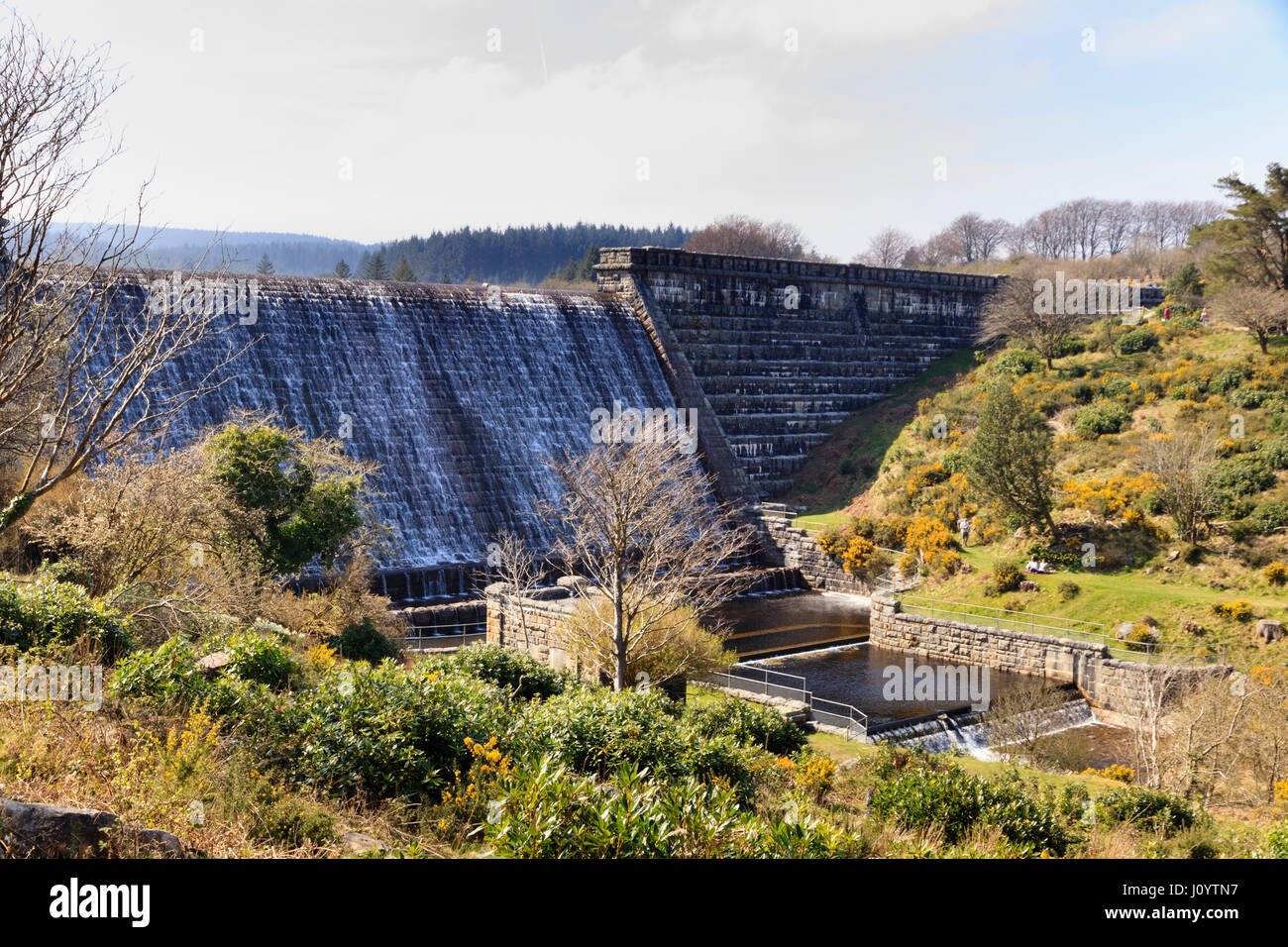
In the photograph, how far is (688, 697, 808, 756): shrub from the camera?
18.0m

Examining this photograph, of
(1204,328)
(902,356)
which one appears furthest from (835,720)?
(1204,328)

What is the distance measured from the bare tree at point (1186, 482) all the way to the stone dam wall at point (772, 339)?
55.4ft

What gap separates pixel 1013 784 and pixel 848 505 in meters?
30.6

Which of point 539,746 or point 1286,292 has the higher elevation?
point 1286,292

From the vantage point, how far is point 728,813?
8781 millimetres

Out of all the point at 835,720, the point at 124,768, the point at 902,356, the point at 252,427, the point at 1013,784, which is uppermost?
the point at 902,356

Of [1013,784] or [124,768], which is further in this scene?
[1013,784]

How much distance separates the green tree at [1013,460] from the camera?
34.6m

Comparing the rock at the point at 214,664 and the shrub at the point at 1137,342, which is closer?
the rock at the point at 214,664

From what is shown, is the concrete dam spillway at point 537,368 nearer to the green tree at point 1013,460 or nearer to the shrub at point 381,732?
the green tree at point 1013,460

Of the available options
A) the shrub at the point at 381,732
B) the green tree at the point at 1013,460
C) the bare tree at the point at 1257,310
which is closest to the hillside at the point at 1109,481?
the bare tree at the point at 1257,310

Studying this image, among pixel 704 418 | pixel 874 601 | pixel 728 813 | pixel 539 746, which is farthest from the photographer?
pixel 704 418

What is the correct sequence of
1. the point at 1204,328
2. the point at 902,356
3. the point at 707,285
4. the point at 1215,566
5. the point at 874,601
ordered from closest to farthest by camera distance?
the point at 1215,566
the point at 874,601
the point at 707,285
the point at 1204,328
the point at 902,356
